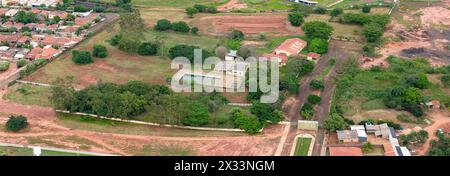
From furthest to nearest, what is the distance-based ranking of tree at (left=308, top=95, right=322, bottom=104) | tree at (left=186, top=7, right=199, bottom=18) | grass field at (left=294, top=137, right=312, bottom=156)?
1. tree at (left=186, top=7, right=199, bottom=18)
2. tree at (left=308, top=95, right=322, bottom=104)
3. grass field at (left=294, top=137, right=312, bottom=156)

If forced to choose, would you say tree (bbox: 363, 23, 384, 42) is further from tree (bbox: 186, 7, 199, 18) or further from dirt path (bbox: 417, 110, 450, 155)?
tree (bbox: 186, 7, 199, 18)

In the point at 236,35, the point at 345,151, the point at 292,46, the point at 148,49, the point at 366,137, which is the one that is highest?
the point at 236,35

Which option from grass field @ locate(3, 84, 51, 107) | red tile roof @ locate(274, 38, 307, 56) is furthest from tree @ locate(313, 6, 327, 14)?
grass field @ locate(3, 84, 51, 107)

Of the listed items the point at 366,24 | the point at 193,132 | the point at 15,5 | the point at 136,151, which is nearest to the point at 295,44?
the point at 366,24

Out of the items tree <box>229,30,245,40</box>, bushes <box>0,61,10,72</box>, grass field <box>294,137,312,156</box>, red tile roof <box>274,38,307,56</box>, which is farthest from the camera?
tree <box>229,30,245,40</box>

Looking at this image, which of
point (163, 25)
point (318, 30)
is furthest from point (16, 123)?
point (318, 30)

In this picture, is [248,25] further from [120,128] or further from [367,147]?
[367,147]
